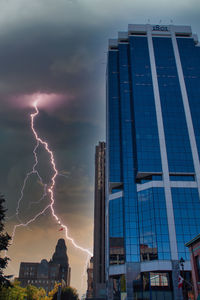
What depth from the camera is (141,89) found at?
88875 mm

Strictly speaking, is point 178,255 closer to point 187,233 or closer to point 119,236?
point 187,233

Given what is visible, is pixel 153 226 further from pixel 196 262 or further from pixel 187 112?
pixel 187 112

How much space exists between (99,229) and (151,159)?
2701 inches

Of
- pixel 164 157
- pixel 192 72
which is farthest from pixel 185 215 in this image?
pixel 192 72

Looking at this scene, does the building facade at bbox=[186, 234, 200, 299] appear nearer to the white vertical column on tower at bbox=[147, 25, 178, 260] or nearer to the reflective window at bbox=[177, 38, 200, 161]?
the white vertical column on tower at bbox=[147, 25, 178, 260]

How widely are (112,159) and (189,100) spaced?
3246 centimetres

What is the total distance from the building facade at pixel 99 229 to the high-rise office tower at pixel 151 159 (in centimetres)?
4328

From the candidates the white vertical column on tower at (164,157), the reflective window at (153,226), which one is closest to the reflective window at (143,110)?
the white vertical column on tower at (164,157)

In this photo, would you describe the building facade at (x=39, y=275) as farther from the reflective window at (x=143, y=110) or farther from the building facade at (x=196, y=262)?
the building facade at (x=196, y=262)

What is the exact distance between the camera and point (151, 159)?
7794cm

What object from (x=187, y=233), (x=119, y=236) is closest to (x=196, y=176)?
(x=187, y=233)

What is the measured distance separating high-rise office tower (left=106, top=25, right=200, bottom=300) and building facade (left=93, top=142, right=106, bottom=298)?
1704 inches

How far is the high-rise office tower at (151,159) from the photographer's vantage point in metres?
66.1

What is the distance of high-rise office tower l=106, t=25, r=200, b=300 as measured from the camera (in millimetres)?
66062
